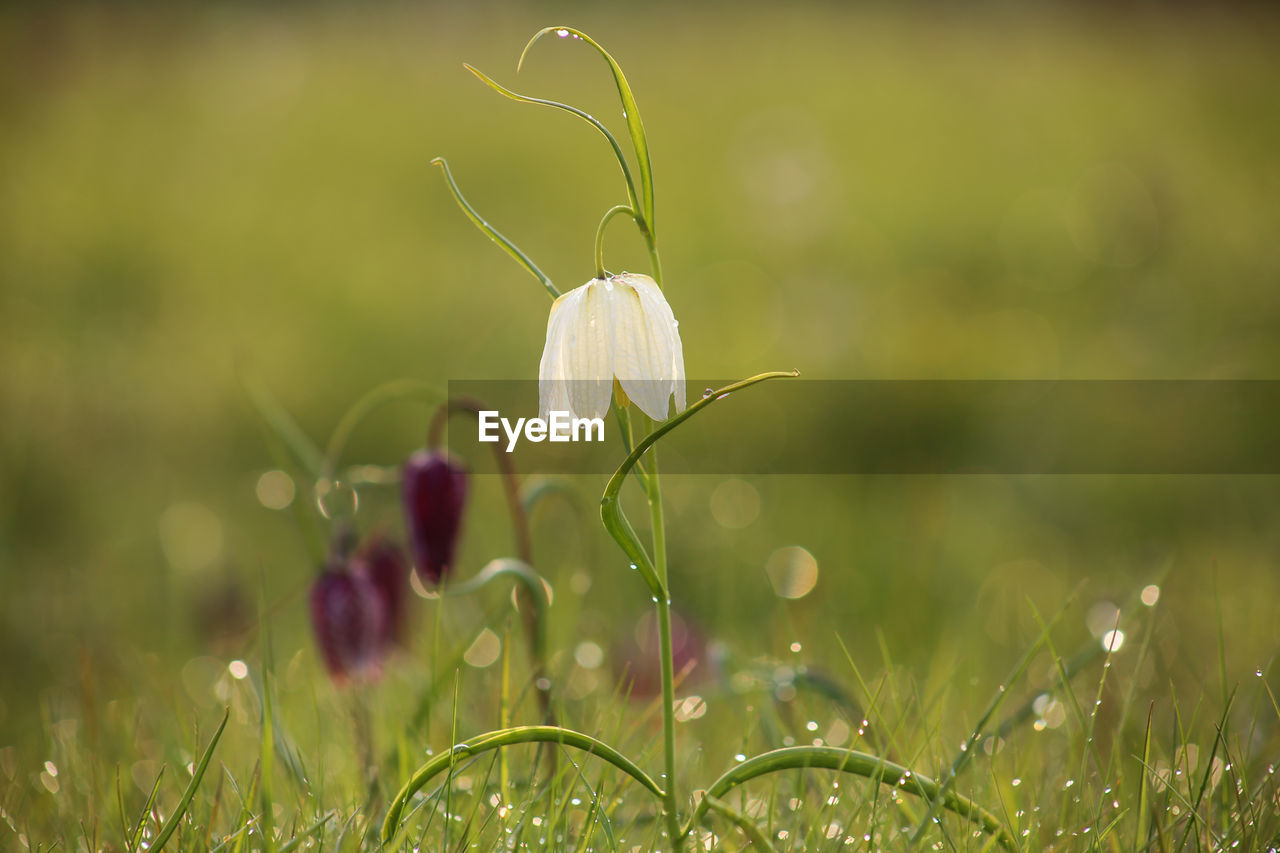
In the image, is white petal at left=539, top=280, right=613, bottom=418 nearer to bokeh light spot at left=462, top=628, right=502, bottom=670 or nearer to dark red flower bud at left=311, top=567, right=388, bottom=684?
dark red flower bud at left=311, top=567, right=388, bottom=684

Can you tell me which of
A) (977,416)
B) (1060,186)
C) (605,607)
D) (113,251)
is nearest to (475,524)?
(605,607)

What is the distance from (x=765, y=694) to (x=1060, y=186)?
11.6ft

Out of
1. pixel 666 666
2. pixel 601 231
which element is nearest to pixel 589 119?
pixel 601 231

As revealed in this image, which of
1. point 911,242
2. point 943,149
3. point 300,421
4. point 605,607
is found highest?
point 943,149

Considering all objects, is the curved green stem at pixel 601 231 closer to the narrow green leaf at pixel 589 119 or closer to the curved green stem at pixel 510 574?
the narrow green leaf at pixel 589 119

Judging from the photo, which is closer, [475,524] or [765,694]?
[765,694]

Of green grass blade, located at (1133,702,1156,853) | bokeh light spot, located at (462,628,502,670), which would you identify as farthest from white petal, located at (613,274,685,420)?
bokeh light spot, located at (462,628,502,670)

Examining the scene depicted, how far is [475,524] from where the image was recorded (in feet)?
8.73

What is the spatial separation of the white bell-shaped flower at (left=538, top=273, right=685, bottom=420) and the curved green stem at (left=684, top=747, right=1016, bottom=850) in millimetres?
263

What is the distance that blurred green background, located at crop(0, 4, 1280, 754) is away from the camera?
219cm

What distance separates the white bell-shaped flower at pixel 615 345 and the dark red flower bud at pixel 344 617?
22.0 inches

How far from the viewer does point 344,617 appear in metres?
1.25

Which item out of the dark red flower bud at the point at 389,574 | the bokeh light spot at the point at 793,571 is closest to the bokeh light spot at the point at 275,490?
the dark red flower bud at the point at 389,574

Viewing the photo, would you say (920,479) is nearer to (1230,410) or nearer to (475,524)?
(1230,410)
